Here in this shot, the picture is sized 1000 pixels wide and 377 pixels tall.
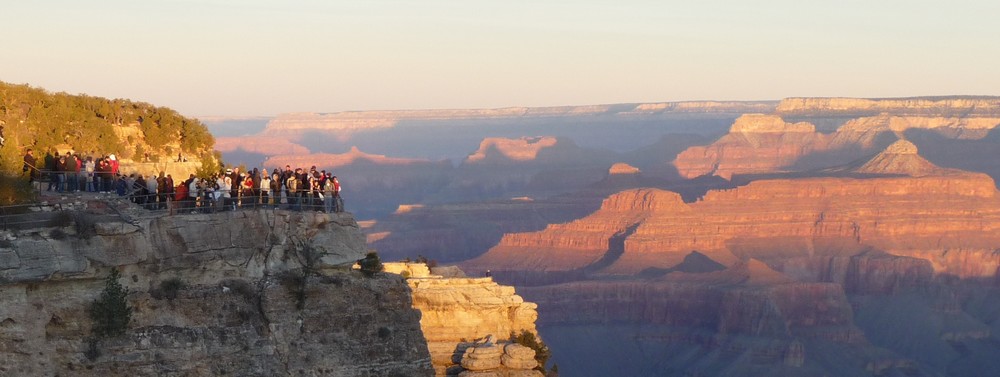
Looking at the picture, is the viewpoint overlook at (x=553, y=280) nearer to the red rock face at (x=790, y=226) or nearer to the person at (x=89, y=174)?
the red rock face at (x=790, y=226)

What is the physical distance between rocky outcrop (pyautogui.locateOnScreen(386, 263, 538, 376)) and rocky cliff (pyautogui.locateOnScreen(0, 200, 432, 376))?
31.9 ft

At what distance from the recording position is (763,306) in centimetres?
12975

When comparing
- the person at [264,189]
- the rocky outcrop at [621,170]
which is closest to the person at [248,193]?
the person at [264,189]

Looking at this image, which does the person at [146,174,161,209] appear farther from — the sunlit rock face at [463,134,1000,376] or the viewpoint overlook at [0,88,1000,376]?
the sunlit rock face at [463,134,1000,376]

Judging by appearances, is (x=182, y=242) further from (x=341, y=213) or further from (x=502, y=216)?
(x=502, y=216)

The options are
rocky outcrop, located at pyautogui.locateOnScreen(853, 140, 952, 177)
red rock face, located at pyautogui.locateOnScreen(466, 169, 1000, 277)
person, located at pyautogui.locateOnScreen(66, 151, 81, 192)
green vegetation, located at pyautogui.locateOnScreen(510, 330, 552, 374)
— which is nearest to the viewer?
person, located at pyautogui.locateOnScreen(66, 151, 81, 192)

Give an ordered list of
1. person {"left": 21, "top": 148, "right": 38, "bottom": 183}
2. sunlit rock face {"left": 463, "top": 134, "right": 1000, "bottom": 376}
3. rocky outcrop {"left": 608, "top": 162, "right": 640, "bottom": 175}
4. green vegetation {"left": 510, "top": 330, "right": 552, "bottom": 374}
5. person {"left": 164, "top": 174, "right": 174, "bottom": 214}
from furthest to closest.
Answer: rocky outcrop {"left": 608, "top": 162, "right": 640, "bottom": 175} < sunlit rock face {"left": 463, "top": 134, "right": 1000, "bottom": 376} < green vegetation {"left": 510, "top": 330, "right": 552, "bottom": 374} < person {"left": 21, "top": 148, "right": 38, "bottom": 183} < person {"left": 164, "top": 174, "right": 174, "bottom": 214}

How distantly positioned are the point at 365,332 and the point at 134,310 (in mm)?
3621

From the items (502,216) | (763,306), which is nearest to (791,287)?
(763,306)

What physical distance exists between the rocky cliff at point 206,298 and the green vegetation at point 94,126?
3.88m

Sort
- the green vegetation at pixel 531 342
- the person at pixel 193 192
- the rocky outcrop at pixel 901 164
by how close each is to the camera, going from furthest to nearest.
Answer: the rocky outcrop at pixel 901 164 < the green vegetation at pixel 531 342 < the person at pixel 193 192

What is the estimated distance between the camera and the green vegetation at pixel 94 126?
30.4m

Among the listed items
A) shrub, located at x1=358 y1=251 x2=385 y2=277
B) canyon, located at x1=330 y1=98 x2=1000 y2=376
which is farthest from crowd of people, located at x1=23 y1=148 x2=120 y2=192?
canyon, located at x1=330 y1=98 x2=1000 y2=376

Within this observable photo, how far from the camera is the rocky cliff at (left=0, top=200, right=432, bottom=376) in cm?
2419
